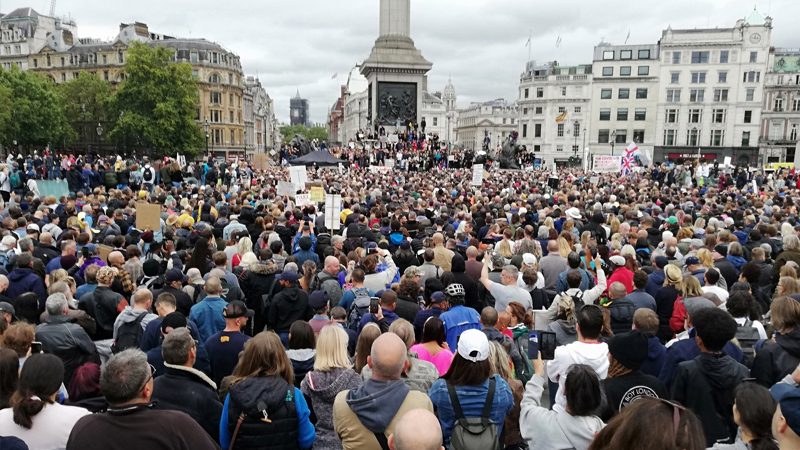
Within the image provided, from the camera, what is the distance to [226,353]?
5891mm

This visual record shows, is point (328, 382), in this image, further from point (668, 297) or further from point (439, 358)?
point (668, 297)

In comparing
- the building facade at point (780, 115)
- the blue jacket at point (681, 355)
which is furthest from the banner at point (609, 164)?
the building facade at point (780, 115)

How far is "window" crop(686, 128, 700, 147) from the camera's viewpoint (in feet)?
281

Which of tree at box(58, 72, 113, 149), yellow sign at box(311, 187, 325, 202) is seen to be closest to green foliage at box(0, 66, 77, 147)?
tree at box(58, 72, 113, 149)

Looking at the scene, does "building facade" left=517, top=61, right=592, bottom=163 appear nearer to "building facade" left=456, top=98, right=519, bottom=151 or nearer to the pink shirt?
"building facade" left=456, top=98, right=519, bottom=151

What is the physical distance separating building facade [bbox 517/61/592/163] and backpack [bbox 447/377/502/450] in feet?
293

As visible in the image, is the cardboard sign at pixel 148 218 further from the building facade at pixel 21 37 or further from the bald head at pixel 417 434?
the building facade at pixel 21 37

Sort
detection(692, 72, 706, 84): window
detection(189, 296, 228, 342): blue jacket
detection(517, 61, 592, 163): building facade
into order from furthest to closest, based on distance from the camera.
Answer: detection(517, 61, 592, 163): building facade → detection(692, 72, 706, 84): window → detection(189, 296, 228, 342): blue jacket

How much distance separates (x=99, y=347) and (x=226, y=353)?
1959mm

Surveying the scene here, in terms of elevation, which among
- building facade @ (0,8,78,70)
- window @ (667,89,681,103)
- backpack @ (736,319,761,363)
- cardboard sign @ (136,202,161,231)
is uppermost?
building facade @ (0,8,78,70)

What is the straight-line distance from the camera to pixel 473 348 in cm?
416

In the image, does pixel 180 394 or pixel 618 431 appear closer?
pixel 618 431

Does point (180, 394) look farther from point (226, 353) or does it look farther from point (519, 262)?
point (519, 262)

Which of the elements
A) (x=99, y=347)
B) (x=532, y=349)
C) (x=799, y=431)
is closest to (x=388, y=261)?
(x=532, y=349)
